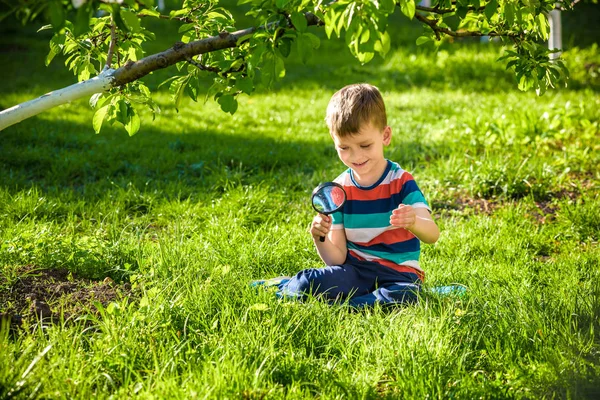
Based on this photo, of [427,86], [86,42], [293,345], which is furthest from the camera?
[427,86]

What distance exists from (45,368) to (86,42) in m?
1.52

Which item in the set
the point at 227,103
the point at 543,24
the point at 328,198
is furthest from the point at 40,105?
the point at 543,24

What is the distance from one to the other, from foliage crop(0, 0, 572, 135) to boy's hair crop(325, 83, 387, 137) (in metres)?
0.36

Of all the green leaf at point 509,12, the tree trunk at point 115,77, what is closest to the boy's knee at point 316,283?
the tree trunk at point 115,77

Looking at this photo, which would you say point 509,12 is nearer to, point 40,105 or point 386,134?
point 386,134

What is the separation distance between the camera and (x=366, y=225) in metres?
3.10

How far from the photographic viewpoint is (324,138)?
654 cm

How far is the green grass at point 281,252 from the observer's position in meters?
2.24

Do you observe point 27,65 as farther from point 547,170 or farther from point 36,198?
point 547,170

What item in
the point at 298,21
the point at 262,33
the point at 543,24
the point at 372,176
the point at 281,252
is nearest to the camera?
the point at 298,21

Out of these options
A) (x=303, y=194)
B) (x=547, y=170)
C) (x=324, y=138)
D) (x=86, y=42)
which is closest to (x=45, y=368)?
(x=86, y=42)

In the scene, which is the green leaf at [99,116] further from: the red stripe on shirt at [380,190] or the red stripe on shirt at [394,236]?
the red stripe on shirt at [394,236]

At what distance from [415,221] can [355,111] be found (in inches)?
Answer: 22.3

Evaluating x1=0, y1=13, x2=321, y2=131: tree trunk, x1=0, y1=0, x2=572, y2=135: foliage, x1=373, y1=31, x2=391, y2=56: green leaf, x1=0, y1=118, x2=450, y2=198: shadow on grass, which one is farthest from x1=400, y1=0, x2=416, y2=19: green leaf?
x1=0, y1=118, x2=450, y2=198: shadow on grass
